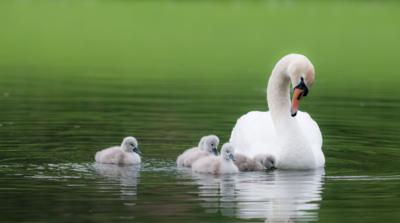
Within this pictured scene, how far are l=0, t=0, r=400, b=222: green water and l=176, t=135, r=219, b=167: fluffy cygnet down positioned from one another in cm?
17

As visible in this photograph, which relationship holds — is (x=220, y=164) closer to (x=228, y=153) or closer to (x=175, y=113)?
(x=228, y=153)

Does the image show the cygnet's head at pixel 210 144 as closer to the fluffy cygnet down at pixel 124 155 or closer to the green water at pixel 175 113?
the green water at pixel 175 113

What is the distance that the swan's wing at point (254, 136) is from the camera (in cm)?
1627

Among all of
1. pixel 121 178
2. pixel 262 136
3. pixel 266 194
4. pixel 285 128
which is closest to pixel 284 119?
pixel 285 128

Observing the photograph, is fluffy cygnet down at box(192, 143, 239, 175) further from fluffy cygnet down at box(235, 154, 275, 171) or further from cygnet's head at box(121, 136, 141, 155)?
cygnet's head at box(121, 136, 141, 155)

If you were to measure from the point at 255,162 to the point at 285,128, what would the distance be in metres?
0.83

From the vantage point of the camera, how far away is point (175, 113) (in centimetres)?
2150

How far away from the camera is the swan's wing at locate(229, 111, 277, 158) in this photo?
16266 mm

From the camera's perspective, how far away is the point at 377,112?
74.8ft

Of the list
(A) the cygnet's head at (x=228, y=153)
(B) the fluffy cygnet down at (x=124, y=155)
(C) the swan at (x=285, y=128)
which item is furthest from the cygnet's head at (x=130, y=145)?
(C) the swan at (x=285, y=128)

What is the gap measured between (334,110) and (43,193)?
10.6 m

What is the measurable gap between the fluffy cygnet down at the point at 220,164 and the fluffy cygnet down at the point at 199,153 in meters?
0.25

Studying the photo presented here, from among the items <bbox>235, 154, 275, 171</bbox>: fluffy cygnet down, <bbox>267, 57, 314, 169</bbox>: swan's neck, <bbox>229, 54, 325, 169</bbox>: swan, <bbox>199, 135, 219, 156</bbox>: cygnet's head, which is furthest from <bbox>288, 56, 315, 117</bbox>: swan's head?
<bbox>199, 135, 219, 156</bbox>: cygnet's head

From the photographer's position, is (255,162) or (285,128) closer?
(255,162)
